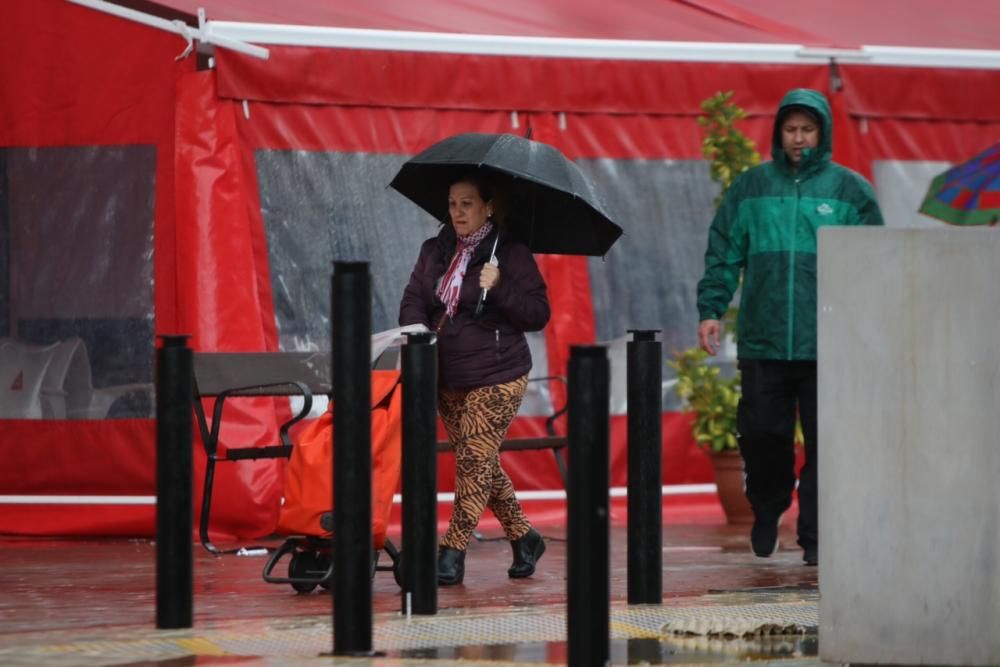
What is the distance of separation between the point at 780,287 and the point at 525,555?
154cm

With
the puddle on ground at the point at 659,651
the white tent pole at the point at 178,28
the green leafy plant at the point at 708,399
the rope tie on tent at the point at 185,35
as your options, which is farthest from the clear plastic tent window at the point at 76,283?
the puddle on ground at the point at 659,651

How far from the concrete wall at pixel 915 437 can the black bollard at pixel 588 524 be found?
22.4 inches

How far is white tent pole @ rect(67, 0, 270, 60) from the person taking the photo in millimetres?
9141

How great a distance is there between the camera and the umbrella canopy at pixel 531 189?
6.83m

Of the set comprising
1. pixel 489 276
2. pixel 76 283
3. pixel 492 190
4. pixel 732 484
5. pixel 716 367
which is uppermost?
pixel 492 190

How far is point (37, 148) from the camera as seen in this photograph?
379 inches

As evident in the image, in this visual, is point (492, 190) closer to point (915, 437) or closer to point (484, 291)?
point (484, 291)

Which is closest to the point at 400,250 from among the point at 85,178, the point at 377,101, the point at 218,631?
the point at 377,101

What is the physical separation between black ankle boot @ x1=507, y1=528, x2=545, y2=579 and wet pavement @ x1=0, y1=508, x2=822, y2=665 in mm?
68

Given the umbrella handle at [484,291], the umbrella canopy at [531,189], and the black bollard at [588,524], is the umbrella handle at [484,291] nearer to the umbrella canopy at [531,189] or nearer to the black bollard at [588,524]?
the umbrella canopy at [531,189]

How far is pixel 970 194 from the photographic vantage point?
31.2 ft

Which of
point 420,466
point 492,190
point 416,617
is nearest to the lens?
point 420,466

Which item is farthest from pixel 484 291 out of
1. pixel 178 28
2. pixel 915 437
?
pixel 178 28

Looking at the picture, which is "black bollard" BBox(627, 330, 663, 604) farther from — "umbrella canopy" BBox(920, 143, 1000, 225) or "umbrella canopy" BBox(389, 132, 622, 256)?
"umbrella canopy" BBox(920, 143, 1000, 225)
